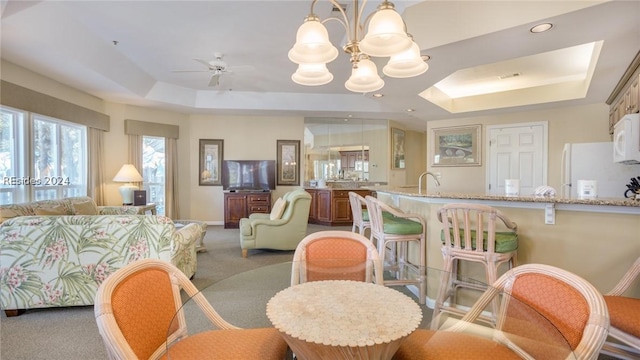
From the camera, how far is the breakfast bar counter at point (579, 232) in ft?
6.66

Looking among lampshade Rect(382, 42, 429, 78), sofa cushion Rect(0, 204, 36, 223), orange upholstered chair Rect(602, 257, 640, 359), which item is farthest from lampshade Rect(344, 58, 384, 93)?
sofa cushion Rect(0, 204, 36, 223)

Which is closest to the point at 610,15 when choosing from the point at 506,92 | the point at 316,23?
the point at 316,23

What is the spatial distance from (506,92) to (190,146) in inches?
249

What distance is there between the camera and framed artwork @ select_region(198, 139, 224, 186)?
6.82 meters

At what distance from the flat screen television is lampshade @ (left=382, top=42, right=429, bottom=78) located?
4977 millimetres

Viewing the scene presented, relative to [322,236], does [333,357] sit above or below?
below

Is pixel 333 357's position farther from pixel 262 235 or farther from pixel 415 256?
pixel 262 235

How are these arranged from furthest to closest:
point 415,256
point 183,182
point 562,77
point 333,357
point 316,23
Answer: point 183,182
point 562,77
point 415,256
point 316,23
point 333,357

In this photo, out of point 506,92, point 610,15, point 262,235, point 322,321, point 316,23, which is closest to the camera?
point 322,321

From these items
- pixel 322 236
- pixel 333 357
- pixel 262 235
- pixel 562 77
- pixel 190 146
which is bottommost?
pixel 262 235

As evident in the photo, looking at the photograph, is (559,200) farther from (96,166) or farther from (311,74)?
(96,166)

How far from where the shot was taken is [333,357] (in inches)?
39.3

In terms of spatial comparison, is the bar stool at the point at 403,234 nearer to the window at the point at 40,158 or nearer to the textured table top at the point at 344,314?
the textured table top at the point at 344,314

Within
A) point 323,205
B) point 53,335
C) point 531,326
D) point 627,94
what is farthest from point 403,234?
point 323,205
